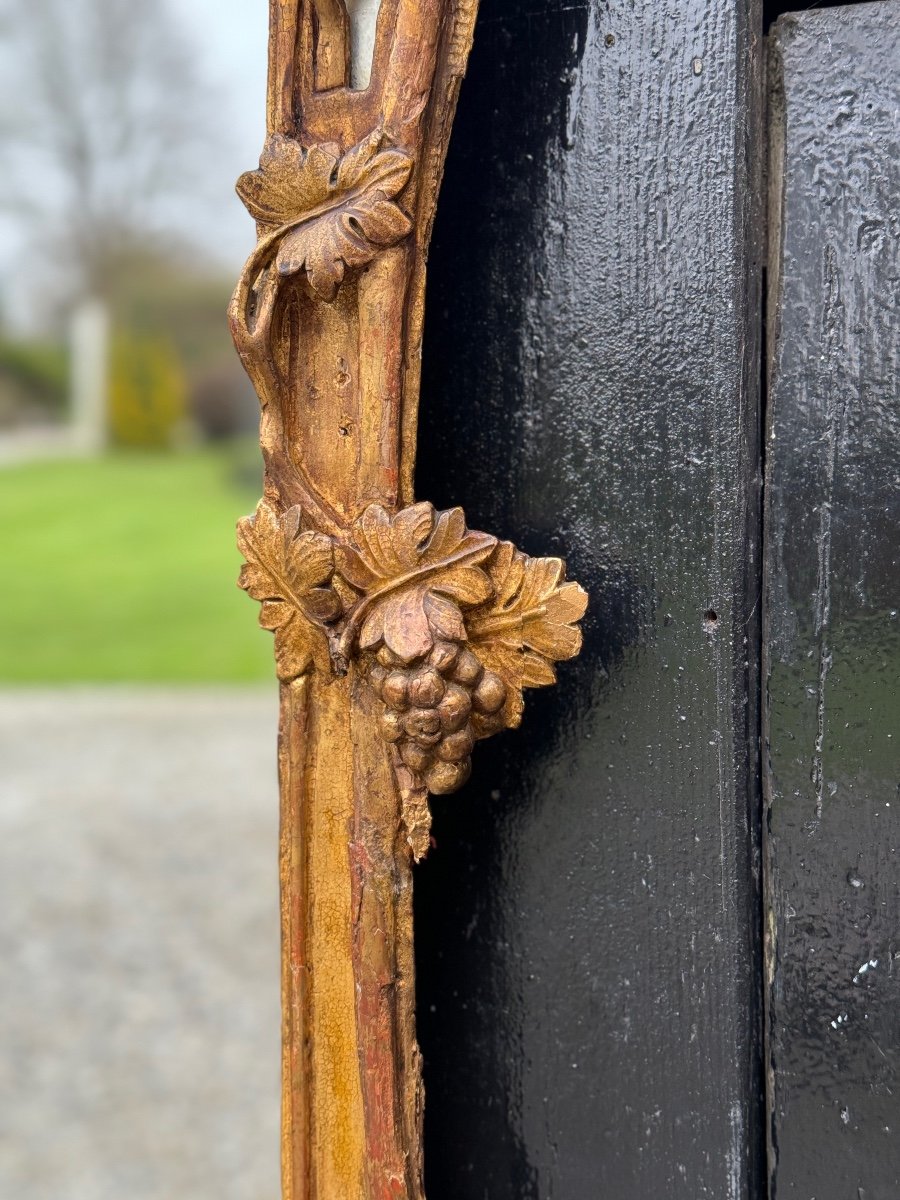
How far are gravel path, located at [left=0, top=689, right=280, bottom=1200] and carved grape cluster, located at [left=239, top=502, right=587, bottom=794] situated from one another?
2000mm

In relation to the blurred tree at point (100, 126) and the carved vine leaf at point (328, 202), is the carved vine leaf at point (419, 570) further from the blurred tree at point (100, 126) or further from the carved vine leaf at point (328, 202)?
the blurred tree at point (100, 126)

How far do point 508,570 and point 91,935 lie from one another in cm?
290

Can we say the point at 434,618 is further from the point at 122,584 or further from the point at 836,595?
the point at 122,584

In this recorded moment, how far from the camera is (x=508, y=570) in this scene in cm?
46

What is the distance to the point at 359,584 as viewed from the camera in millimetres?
468

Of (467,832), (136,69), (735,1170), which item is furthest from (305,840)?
(136,69)

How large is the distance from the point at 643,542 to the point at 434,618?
0.12 m

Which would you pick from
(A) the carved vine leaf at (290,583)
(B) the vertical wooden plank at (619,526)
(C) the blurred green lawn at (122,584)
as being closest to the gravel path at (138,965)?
(C) the blurred green lawn at (122,584)

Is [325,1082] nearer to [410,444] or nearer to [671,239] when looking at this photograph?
[410,444]

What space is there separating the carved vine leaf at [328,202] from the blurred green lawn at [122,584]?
5.31 m

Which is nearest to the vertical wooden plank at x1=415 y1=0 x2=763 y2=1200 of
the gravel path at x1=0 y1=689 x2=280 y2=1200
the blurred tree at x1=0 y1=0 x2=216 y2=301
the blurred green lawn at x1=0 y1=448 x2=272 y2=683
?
the gravel path at x1=0 y1=689 x2=280 y2=1200

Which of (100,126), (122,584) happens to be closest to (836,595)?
(122,584)

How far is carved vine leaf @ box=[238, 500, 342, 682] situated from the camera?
47 cm

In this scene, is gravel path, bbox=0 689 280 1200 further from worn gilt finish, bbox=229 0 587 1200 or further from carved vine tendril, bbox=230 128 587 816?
carved vine tendril, bbox=230 128 587 816
